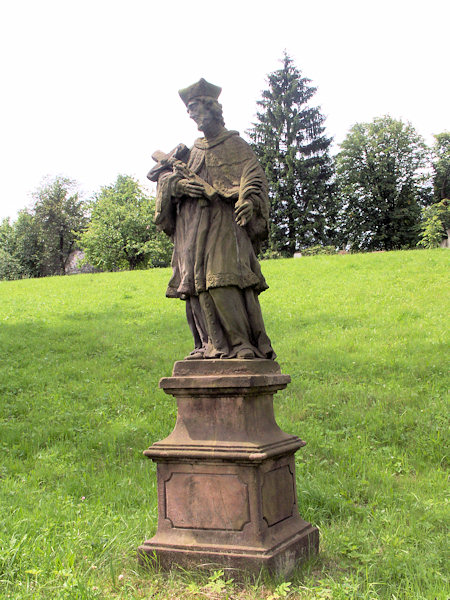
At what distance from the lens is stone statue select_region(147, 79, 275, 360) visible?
189 inches

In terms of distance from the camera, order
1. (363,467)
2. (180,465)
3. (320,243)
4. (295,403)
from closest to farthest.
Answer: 1. (180,465)
2. (363,467)
3. (295,403)
4. (320,243)

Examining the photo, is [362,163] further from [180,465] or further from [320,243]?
[180,465]

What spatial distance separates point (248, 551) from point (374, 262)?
1794 cm

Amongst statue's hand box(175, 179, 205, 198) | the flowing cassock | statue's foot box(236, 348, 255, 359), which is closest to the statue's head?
the flowing cassock

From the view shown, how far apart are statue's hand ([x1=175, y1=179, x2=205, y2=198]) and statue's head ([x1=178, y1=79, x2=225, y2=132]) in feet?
1.78

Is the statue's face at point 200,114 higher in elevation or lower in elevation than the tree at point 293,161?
lower

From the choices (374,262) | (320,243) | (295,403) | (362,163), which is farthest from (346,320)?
(362,163)

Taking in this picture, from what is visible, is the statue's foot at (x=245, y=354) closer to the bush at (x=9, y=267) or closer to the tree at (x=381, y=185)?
the tree at (x=381, y=185)

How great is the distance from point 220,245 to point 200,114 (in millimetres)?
1181

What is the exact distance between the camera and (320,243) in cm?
4366

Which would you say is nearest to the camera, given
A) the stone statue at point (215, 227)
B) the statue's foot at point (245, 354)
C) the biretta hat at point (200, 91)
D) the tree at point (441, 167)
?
the statue's foot at point (245, 354)

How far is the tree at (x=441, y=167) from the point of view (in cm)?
4781

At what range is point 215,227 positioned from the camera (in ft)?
16.2

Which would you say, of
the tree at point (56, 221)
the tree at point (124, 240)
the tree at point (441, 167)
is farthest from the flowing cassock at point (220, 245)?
the tree at point (56, 221)
